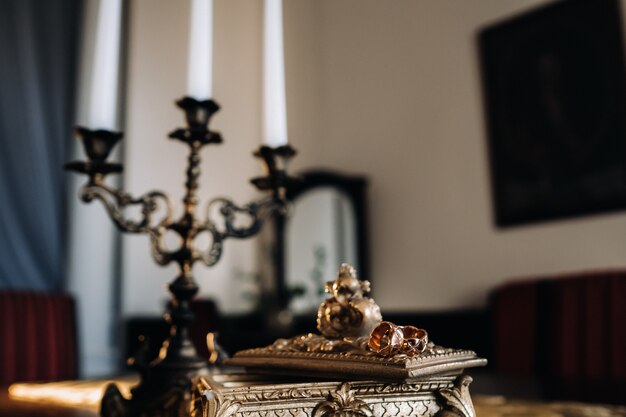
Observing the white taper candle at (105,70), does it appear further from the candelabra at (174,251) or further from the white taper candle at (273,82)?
the white taper candle at (273,82)

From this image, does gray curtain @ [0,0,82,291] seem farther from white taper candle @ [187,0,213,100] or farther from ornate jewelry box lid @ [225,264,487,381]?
ornate jewelry box lid @ [225,264,487,381]

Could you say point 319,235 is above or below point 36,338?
above

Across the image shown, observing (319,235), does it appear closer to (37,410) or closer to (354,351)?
(37,410)

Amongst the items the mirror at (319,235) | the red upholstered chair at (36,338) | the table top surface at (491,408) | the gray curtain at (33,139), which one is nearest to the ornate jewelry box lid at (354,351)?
the table top surface at (491,408)

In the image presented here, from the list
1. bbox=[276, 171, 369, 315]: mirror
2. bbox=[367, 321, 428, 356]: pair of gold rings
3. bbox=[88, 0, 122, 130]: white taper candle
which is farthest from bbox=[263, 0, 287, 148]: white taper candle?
bbox=[276, 171, 369, 315]: mirror

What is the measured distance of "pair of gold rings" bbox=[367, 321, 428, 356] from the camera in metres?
0.47

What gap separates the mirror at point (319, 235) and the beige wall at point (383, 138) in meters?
0.13

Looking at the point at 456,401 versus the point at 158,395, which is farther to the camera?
the point at 158,395

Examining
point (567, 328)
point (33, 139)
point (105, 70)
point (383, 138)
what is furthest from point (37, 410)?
point (383, 138)

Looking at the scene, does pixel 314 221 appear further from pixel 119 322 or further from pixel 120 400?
pixel 120 400

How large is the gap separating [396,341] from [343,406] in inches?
2.8

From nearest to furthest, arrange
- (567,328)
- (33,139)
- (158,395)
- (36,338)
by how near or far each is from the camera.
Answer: (158,395)
(36,338)
(567,328)
(33,139)

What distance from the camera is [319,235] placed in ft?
10.7

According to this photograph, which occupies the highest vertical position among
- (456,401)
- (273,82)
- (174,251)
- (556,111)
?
(556,111)
